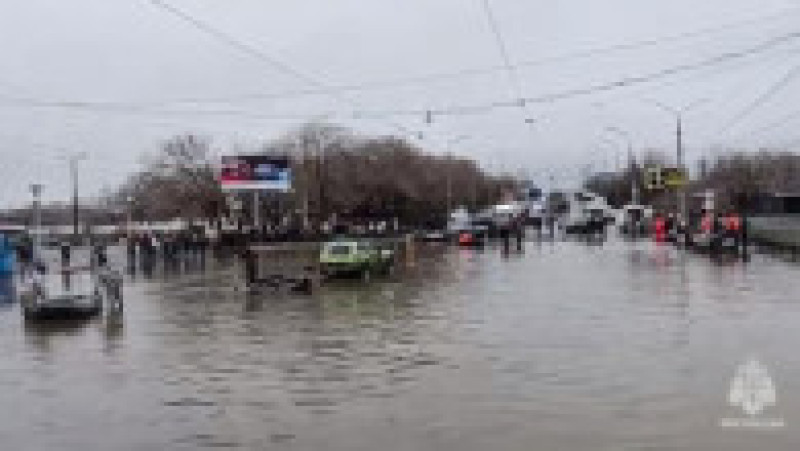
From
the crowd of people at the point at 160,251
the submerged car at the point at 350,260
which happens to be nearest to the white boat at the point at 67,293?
the submerged car at the point at 350,260

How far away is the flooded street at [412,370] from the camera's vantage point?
15.8 meters

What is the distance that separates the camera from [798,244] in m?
64.2

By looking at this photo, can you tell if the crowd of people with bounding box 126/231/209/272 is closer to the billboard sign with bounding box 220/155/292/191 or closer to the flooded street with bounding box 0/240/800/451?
the billboard sign with bounding box 220/155/292/191

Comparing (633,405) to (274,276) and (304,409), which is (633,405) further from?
(274,276)

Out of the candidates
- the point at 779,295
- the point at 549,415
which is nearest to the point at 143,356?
the point at 549,415

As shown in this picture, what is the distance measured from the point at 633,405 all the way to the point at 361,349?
8.54 metres

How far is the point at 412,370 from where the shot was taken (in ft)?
71.4

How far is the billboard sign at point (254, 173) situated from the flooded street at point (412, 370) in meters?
56.2

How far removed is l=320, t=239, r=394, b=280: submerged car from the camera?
51.4 meters

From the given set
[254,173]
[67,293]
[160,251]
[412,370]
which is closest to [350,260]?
[67,293]

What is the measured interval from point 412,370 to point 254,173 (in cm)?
7757

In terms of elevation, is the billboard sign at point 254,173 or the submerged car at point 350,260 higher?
the billboard sign at point 254,173

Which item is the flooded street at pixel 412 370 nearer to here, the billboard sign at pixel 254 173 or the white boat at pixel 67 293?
the white boat at pixel 67 293

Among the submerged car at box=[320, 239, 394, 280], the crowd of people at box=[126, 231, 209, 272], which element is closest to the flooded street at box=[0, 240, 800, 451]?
the submerged car at box=[320, 239, 394, 280]
